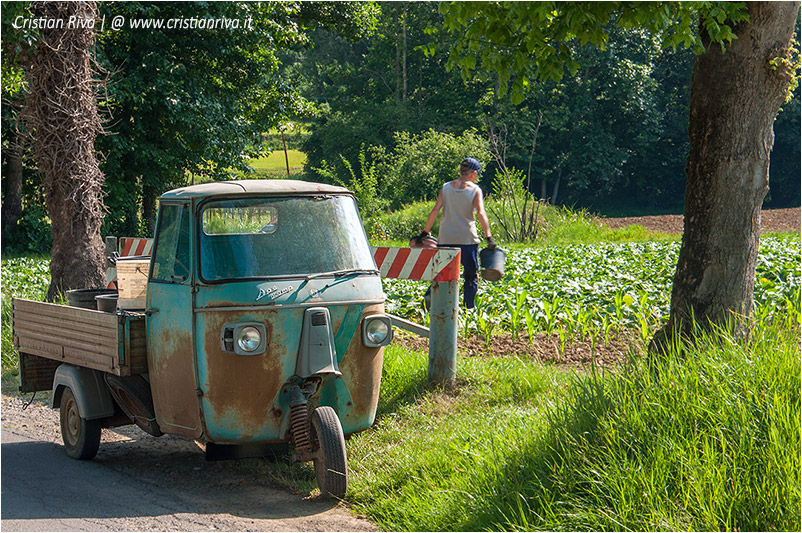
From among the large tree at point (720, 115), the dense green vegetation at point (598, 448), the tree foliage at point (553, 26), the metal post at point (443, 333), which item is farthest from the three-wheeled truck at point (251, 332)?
the large tree at point (720, 115)

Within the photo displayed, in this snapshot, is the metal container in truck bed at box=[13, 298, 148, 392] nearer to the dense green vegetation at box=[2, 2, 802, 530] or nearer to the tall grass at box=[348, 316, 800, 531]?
the dense green vegetation at box=[2, 2, 802, 530]

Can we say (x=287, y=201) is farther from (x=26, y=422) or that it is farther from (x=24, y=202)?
(x=24, y=202)

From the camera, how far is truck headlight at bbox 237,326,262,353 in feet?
18.2

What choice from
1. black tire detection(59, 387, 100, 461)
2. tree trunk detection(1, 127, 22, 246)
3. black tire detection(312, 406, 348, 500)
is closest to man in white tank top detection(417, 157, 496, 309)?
black tire detection(59, 387, 100, 461)

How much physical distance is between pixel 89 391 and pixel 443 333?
2967 millimetres

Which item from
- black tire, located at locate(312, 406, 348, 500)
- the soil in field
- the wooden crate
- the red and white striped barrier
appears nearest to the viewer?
black tire, located at locate(312, 406, 348, 500)

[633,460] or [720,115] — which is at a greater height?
[720,115]

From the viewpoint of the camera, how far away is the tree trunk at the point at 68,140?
36.9ft

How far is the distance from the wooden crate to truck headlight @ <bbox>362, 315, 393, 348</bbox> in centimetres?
225

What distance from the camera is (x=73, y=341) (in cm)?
669

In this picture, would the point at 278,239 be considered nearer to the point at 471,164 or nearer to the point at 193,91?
the point at 471,164

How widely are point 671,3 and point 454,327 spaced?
3216mm

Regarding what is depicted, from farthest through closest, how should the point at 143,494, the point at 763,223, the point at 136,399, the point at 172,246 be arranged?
the point at 763,223 < the point at 136,399 < the point at 172,246 < the point at 143,494

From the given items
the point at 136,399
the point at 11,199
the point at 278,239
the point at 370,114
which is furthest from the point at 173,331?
the point at 370,114
